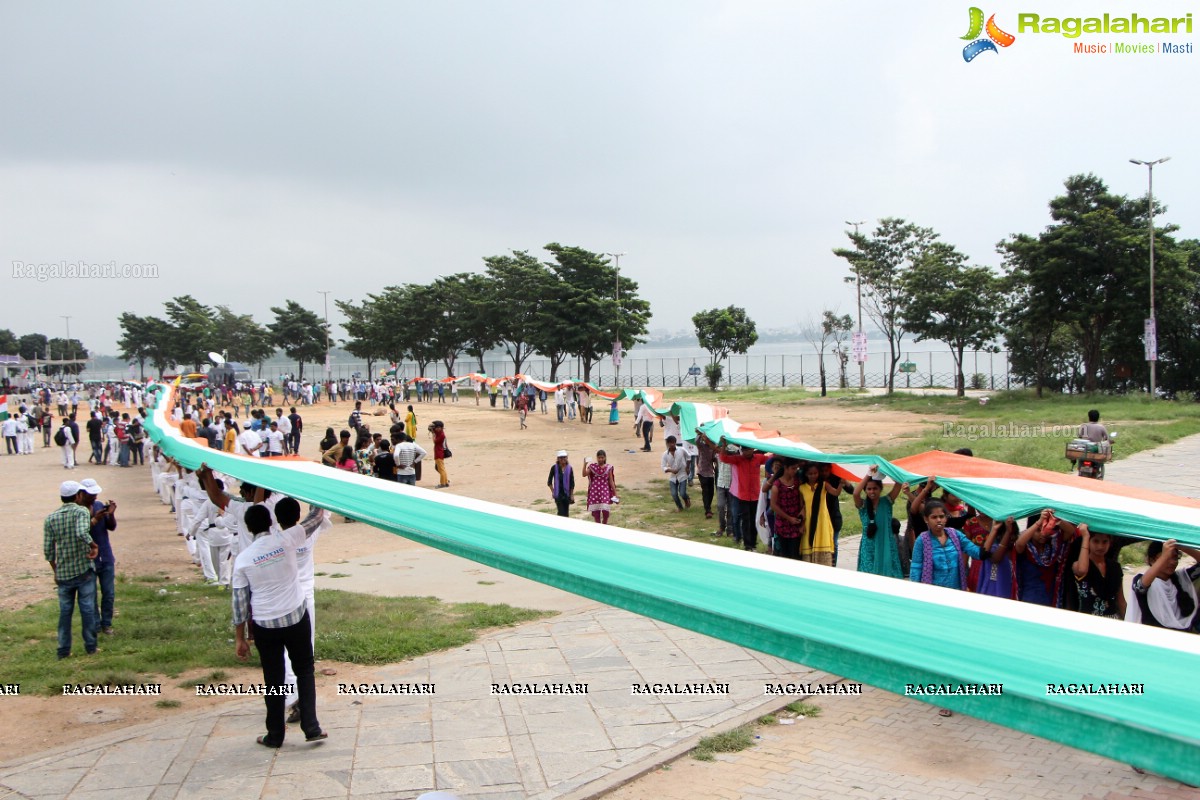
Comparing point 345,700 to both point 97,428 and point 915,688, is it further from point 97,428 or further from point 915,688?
point 97,428

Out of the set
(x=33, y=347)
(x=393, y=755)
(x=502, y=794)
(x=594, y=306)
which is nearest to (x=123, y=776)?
(x=393, y=755)

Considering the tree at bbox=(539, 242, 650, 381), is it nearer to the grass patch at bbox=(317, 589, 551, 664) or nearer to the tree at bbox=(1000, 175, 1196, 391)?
the tree at bbox=(1000, 175, 1196, 391)

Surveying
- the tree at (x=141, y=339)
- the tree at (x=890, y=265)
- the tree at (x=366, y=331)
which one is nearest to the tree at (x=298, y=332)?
the tree at (x=366, y=331)

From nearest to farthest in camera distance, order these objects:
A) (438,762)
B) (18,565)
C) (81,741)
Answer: (438,762)
(81,741)
(18,565)

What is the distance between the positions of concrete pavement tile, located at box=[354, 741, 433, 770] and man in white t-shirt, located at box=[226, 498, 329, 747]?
0.39m

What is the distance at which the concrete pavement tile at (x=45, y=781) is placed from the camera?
5.00 meters

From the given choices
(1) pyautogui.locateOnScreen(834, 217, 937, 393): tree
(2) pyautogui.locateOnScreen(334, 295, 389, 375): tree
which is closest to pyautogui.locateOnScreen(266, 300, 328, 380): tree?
(2) pyautogui.locateOnScreen(334, 295, 389, 375): tree

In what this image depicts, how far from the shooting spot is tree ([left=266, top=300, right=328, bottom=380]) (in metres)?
65.2

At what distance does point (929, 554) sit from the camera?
591 cm

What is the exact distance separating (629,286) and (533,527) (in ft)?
148

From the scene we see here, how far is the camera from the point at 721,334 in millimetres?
49812

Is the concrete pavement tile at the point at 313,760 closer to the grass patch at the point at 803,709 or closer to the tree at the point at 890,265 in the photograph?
the grass patch at the point at 803,709

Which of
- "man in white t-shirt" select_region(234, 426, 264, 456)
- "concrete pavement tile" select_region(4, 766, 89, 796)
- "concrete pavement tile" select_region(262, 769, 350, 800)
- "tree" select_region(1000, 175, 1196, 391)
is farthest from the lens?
"tree" select_region(1000, 175, 1196, 391)

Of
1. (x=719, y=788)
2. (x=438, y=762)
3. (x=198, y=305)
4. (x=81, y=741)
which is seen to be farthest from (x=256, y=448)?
(x=198, y=305)
